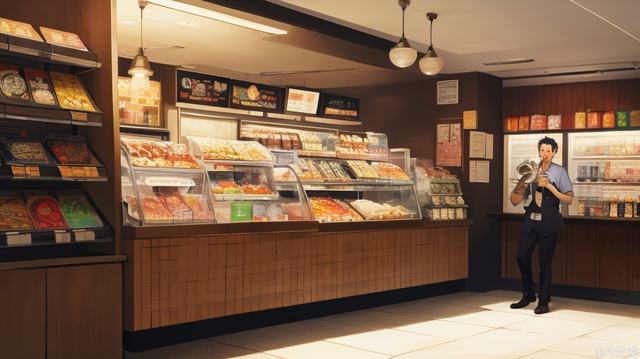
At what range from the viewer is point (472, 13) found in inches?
251

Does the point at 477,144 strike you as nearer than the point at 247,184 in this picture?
No

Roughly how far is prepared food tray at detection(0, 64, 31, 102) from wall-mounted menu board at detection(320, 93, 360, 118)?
5869 mm

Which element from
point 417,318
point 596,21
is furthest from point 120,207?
point 596,21

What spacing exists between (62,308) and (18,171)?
0.87 m

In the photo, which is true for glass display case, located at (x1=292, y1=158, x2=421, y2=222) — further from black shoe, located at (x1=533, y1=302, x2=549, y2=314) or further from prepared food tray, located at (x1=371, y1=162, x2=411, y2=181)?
black shoe, located at (x1=533, y1=302, x2=549, y2=314)

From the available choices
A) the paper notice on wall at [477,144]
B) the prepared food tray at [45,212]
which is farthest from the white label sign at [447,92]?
the prepared food tray at [45,212]

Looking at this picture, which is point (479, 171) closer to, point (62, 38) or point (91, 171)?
point (91, 171)

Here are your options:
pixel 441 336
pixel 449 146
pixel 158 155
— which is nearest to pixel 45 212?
pixel 158 155

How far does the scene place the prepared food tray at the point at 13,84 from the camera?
4.32 m

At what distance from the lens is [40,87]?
4520 mm

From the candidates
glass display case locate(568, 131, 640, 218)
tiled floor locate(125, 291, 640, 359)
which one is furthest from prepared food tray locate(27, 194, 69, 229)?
glass display case locate(568, 131, 640, 218)

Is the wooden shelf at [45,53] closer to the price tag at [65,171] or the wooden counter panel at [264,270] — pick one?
the price tag at [65,171]

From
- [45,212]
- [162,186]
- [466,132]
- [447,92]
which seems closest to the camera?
[45,212]

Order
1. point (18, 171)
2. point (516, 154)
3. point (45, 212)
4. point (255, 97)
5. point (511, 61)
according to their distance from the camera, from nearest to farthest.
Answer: point (18, 171) < point (45, 212) < point (511, 61) < point (255, 97) < point (516, 154)
